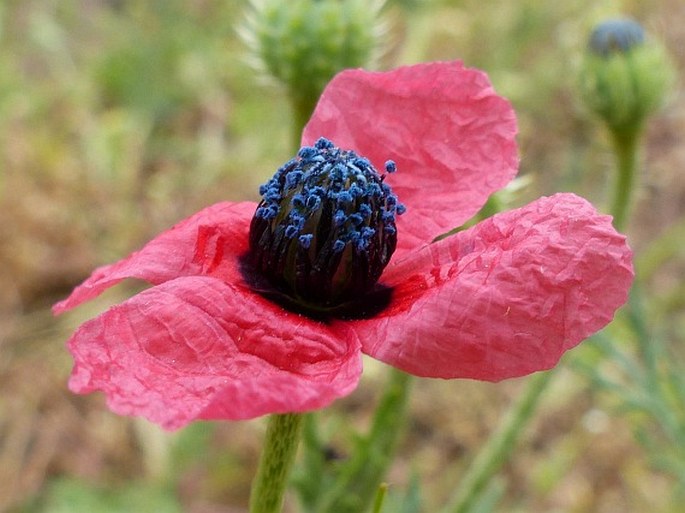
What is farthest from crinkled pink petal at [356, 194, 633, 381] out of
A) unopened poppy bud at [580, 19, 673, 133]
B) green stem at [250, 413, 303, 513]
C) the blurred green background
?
the blurred green background

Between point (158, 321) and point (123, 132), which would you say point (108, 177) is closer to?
point (123, 132)

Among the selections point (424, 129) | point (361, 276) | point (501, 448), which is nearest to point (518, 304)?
point (361, 276)

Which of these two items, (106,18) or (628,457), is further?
(106,18)

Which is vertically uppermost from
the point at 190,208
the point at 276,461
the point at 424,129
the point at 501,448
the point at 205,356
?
the point at 424,129

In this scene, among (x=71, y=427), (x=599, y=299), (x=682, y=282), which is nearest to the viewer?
(x=599, y=299)

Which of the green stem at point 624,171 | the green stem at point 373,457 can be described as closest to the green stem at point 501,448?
the green stem at point 373,457

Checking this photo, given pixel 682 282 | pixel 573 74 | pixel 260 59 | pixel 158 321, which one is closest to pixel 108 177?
pixel 260 59

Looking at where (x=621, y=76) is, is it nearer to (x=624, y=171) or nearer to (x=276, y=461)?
(x=624, y=171)
